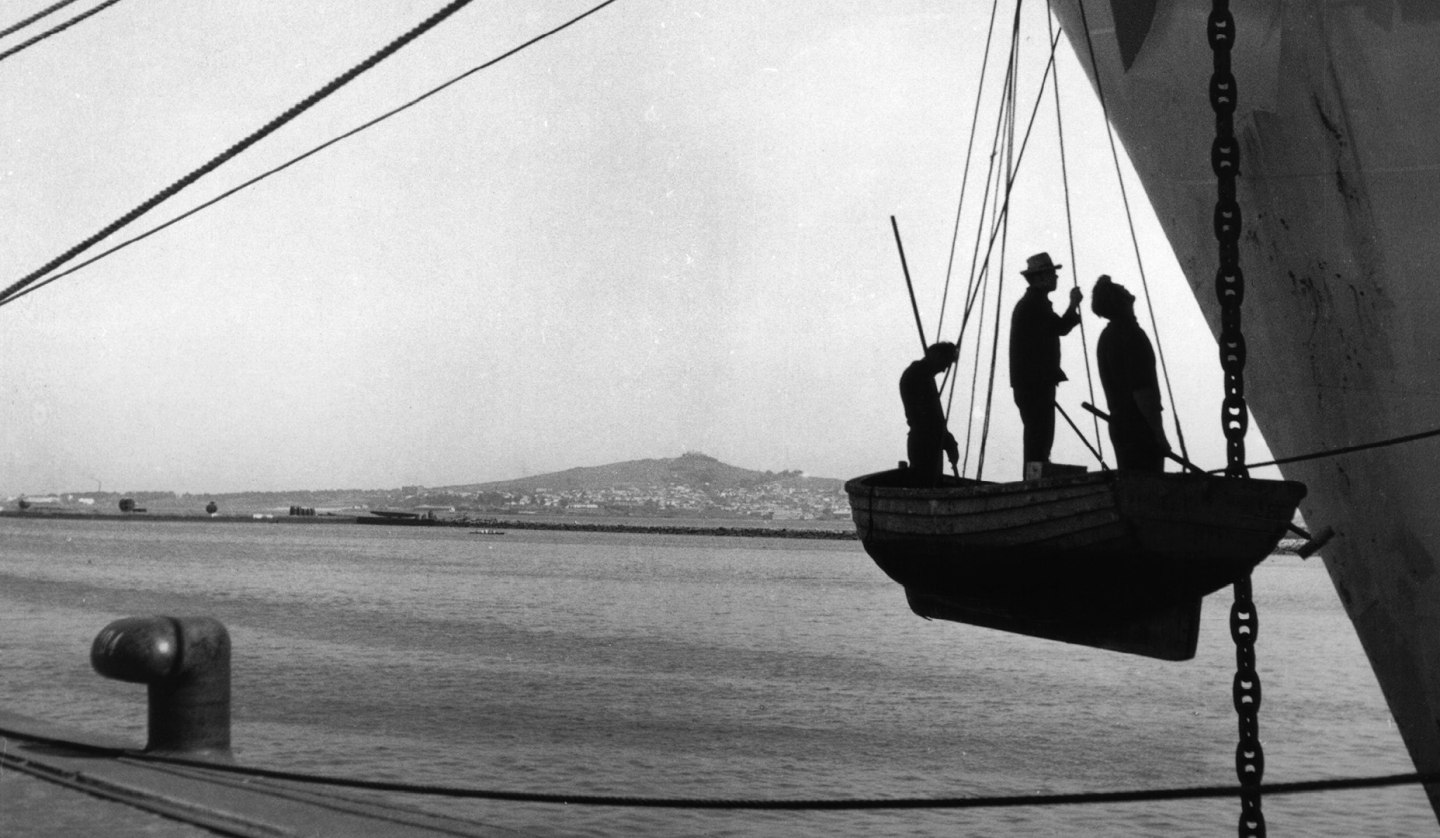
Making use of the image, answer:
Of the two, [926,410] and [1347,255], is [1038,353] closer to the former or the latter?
[926,410]

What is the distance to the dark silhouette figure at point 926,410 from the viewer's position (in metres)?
7.34

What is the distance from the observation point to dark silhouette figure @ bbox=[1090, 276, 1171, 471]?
5.95 metres

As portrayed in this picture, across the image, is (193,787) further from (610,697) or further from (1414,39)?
(610,697)

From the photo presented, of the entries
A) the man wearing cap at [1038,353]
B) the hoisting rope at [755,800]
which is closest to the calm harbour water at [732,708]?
the hoisting rope at [755,800]

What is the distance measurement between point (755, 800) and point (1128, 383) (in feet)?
10.2

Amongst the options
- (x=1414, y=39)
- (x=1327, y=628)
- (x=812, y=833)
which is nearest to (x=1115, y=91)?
(x=1414, y=39)

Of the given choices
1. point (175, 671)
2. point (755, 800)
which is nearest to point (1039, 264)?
point (755, 800)

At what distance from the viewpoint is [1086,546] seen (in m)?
5.35

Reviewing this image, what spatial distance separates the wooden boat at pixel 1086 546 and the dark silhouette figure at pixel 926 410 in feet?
1.80

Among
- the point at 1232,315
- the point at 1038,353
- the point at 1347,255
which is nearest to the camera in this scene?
the point at 1232,315

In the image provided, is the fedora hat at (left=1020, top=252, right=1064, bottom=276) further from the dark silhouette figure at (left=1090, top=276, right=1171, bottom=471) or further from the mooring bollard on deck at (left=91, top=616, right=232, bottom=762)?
the mooring bollard on deck at (left=91, top=616, right=232, bottom=762)

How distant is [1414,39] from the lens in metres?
6.21

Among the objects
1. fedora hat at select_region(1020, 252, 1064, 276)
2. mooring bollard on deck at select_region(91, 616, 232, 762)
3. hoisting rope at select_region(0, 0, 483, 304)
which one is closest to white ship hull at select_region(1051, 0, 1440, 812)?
fedora hat at select_region(1020, 252, 1064, 276)

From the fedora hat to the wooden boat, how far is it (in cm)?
136
